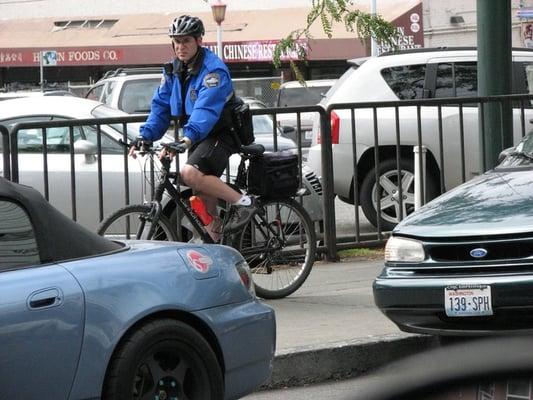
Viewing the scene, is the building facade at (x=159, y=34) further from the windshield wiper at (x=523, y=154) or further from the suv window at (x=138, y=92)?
the windshield wiper at (x=523, y=154)

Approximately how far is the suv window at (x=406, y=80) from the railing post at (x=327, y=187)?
9.61 feet

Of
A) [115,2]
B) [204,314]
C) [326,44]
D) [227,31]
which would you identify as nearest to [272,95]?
[326,44]

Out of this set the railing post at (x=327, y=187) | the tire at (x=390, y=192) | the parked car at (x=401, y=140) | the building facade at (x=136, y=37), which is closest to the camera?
the railing post at (x=327, y=187)

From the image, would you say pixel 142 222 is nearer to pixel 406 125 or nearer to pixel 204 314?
pixel 204 314

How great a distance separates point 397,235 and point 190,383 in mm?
2014

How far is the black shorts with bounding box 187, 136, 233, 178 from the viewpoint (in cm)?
777

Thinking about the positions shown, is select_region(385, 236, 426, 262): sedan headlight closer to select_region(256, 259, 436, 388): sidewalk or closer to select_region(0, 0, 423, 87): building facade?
select_region(256, 259, 436, 388): sidewalk

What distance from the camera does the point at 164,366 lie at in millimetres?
5039

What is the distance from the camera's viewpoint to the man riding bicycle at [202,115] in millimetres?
7672

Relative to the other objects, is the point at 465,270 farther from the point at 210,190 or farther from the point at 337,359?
the point at 210,190

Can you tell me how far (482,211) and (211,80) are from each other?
84.6 inches

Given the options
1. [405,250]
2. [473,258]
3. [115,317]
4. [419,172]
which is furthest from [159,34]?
[115,317]

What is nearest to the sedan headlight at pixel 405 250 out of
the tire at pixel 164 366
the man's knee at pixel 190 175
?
the man's knee at pixel 190 175

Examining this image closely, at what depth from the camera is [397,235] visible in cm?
667
